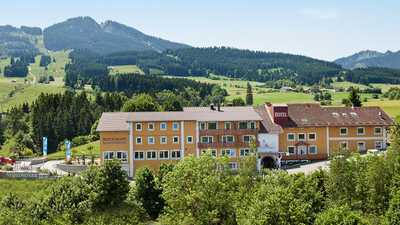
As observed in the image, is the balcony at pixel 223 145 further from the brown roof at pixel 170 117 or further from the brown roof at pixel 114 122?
the brown roof at pixel 114 122

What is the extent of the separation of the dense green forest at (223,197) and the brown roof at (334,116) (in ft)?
61.8

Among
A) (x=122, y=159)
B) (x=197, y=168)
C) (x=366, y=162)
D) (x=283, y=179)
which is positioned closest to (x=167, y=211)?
(x=197, y=168)

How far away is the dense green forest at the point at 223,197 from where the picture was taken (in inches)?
1900

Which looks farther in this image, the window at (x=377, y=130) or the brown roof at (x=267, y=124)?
the window at (x=377, y=130)

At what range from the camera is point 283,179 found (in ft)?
179

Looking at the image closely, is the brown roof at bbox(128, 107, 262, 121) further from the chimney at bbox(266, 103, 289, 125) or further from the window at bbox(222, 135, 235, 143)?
the chimney at bbox(266, 103, 289, 125)

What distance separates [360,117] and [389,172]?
31499 mm

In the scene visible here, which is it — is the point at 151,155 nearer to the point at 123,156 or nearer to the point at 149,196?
the point at 123,156

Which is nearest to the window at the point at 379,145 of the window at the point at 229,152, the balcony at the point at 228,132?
the balcony at the point at 228,132

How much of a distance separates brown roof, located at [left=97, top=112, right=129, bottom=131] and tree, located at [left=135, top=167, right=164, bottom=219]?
16.5 m

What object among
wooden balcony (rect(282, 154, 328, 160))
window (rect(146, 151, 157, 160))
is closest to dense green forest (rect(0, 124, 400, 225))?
window (rect(146, 151, 157, 160))

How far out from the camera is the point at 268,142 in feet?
273

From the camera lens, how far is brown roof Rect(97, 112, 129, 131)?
8081cm

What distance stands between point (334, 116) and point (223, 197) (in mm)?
38337
